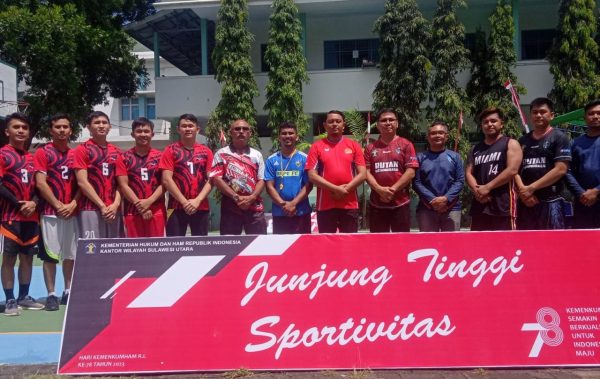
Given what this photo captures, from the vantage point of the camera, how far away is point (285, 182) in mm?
5762

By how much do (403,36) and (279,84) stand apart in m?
4.08

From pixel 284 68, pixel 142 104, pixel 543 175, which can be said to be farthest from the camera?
pixel 142 104

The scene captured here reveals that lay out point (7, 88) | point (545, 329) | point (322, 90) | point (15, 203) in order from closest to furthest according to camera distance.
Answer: point (545, 329)
point (15, 203)
point (7, 88)
point (322, 90)

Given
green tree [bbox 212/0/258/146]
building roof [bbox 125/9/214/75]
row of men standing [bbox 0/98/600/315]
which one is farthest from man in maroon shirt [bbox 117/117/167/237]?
building roof [bbox 125/9/214/75]

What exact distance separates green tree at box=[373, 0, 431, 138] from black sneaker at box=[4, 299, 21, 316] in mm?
12445

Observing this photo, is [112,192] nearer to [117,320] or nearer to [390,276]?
[117,320]

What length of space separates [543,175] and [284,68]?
41.6ft

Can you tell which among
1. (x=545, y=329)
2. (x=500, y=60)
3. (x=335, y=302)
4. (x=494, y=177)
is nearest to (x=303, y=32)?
(x=500, y=60)

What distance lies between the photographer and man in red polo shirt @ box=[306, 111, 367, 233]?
555cm

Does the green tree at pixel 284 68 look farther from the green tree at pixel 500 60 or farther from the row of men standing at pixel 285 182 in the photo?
the row of men standing at pixel 285 182

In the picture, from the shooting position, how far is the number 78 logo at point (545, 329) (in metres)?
4.00

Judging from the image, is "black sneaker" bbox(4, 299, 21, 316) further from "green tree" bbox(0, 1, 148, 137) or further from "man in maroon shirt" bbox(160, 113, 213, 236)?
"green tree" bbox(0, 1, 148, 137)

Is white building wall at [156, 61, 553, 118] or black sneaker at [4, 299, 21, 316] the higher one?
white building wall at [156, 61, 553, 118]

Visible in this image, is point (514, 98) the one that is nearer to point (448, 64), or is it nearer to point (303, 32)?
point (448, 64)
